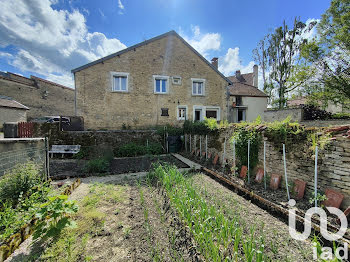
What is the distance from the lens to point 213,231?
85.7 inches

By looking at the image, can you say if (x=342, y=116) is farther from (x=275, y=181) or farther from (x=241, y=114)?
(x=275, y=181)

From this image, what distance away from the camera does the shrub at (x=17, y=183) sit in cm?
285

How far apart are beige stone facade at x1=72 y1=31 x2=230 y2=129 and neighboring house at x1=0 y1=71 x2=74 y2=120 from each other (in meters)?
12.9

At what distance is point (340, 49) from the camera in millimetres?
10578

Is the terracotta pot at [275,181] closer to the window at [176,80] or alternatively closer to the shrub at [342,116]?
the window at [176,80]

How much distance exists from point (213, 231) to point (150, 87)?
12113mm

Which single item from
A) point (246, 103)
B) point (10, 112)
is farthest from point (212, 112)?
point (10, 112)

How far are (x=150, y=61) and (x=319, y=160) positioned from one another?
12703 millimetres

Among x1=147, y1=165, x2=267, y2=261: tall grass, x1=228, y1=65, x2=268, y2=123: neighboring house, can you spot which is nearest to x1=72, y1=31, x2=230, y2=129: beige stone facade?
x1=228, y1=65, x2=268, y2=123: neighboring house

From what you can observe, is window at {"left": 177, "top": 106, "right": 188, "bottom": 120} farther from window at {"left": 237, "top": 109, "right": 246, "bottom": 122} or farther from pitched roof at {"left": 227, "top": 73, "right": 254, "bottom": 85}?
pitched roof at {"left": 227, "top": 73, "right": 254, "bottom": 85}

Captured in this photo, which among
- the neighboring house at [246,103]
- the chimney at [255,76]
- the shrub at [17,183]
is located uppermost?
the chimney at [255,76]

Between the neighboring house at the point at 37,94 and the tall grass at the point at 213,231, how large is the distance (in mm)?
23952

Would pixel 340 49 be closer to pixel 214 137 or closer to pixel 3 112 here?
pixel 214 137

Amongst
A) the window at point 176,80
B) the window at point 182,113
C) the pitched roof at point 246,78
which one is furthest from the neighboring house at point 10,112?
the pitched roof at point 246,78
